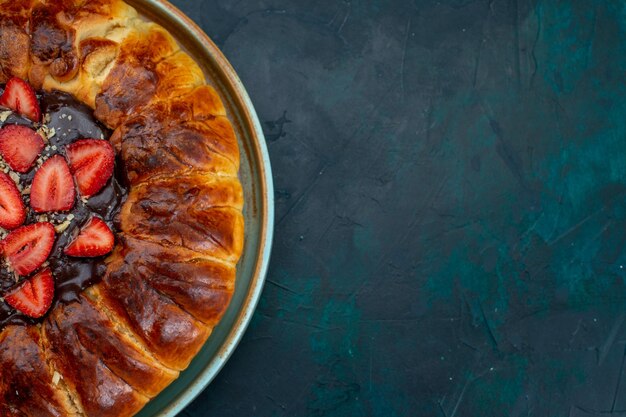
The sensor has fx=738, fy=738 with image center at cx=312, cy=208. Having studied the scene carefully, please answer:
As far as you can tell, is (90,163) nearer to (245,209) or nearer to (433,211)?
(245,209)

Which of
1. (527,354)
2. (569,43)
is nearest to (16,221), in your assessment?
(527,354)

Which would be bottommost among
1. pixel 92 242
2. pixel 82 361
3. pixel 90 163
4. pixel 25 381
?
pixel 25 381

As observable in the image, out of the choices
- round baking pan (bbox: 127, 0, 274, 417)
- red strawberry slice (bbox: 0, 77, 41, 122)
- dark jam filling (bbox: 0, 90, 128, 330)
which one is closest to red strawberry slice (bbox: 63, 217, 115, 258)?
dark jam filling (bbox: 0, 90, 128, 330)

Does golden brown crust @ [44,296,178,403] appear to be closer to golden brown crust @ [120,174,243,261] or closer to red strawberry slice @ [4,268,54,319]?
red strawberry slice @ [4,268,54,319]

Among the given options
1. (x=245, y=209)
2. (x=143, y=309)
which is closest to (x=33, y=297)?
(x=143, y=309)

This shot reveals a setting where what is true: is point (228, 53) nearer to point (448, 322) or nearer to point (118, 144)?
point (118, 144)

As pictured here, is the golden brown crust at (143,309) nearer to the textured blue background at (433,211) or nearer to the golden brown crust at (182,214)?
the golden brown crust at (182,214)
